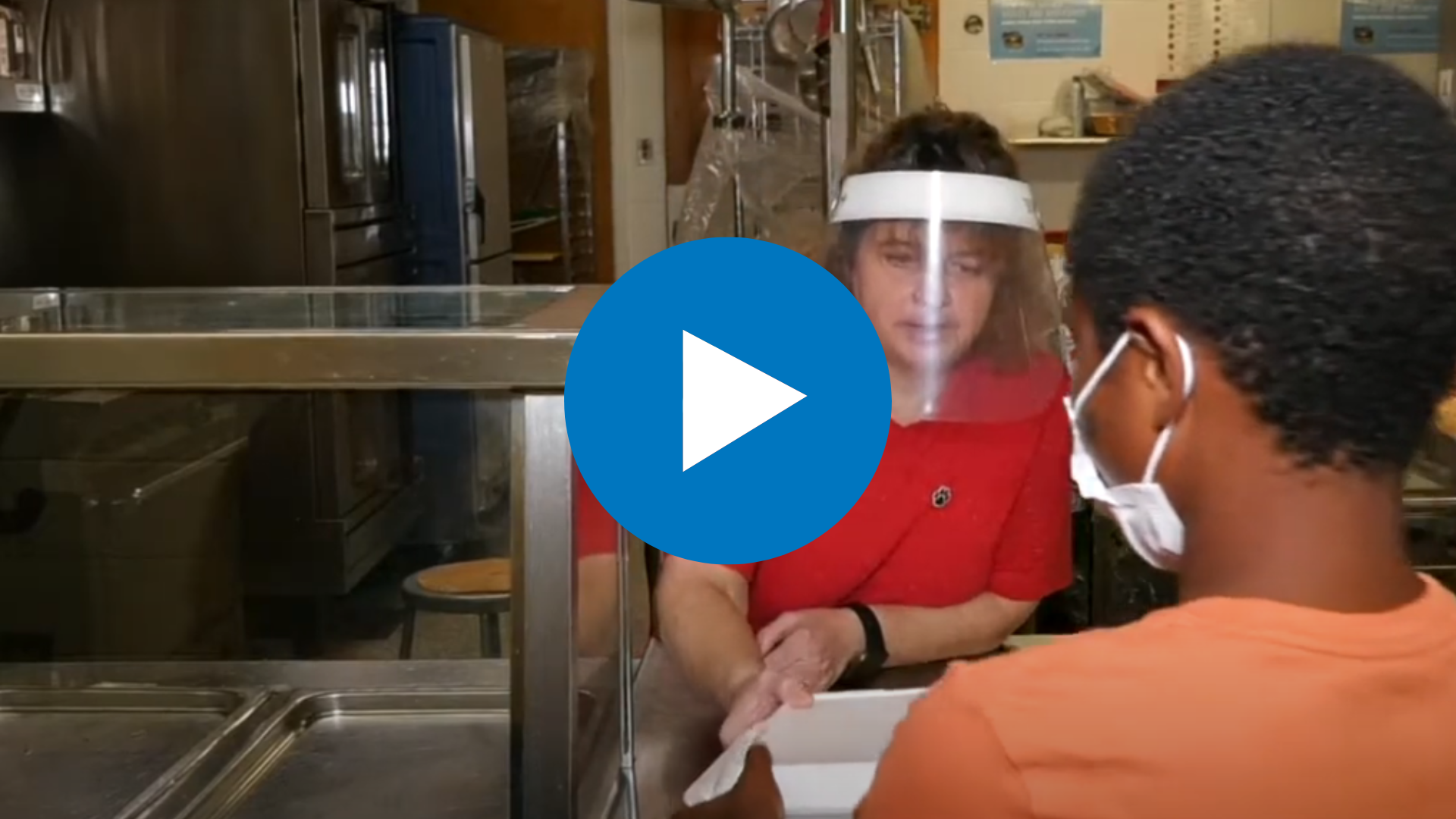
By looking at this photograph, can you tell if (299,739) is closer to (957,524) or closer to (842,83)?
(957,524)

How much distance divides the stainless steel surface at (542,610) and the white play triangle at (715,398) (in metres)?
0.10

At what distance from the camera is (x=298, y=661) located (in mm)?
1192

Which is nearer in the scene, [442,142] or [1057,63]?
[442,142]

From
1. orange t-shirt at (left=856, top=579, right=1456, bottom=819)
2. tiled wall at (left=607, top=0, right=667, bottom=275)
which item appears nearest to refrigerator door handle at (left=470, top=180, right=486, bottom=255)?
tiled wall at (left=607, top=0, right=667, bottom=275)

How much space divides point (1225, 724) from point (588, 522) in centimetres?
37

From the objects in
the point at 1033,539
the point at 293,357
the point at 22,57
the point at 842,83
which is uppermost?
the point at 22,57

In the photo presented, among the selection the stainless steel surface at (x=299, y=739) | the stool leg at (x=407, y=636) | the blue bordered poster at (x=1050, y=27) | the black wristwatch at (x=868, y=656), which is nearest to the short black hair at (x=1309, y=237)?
the stainless steel surface at (x=299, y=739)

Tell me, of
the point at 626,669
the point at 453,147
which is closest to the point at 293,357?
the point at 626,669

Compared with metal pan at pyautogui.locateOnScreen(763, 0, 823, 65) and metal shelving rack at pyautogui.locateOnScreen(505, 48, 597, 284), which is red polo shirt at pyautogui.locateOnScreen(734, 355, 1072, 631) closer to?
metal pan at pyautogui.locateOnScreen(763, 0, 823, 65)

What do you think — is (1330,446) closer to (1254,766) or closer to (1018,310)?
(1254,766)

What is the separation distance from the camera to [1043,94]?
400cm

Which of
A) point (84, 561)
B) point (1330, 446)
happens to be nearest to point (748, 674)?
point (1330, 446)

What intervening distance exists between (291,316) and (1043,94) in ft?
11.0

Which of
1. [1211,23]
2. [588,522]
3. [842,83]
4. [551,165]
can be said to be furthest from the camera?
[551,165]
